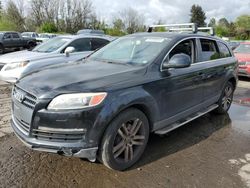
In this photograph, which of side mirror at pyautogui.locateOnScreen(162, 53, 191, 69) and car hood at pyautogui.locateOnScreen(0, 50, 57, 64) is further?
car hood at pyautogui.locateOnScreen(0, 50, 57, 64)

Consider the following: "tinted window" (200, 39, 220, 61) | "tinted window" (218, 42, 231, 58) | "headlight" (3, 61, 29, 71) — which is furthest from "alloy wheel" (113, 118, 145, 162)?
"headlight" (3, 61, 29, 71)

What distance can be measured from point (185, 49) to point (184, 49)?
0.04m

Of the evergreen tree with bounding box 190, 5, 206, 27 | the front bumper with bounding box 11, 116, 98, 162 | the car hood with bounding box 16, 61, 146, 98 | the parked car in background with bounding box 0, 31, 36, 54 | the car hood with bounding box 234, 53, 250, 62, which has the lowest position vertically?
the parked car in background with bounding box 0, 31, 36, 54

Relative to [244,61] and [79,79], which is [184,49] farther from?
[244,61]

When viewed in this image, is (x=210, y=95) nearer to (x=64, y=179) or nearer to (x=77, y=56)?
(x=64, y=179)

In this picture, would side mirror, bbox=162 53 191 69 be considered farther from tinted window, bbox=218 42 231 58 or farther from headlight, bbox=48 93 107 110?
tinted window, bbox=218 42 231 58

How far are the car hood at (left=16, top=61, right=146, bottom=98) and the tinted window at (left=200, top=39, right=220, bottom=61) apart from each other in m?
1.72

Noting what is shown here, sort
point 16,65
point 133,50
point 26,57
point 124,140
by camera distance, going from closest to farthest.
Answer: point 124,140 → point 133,50 → point 16,65 → point 26,57

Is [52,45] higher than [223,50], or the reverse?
[223,50]

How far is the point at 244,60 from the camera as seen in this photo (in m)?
10.1

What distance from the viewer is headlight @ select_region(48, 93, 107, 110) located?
2.76 meters

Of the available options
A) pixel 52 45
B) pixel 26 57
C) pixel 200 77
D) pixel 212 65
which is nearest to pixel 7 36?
pixel 52 45

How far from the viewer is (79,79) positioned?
120 inches

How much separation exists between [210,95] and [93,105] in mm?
2843
